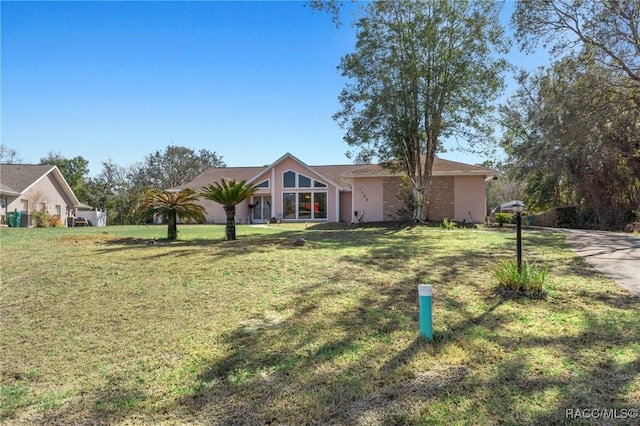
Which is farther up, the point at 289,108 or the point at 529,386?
the point at 289,108

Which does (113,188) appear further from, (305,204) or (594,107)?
(594,107)

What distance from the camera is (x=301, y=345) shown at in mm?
4207

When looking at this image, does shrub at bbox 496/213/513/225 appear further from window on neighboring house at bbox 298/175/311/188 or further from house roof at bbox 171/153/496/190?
window on neighboring house at bbox 298/175/311/188

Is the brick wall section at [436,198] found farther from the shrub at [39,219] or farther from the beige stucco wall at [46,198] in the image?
the beige stucco wall at [46,198]

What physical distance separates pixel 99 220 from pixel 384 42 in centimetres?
2605

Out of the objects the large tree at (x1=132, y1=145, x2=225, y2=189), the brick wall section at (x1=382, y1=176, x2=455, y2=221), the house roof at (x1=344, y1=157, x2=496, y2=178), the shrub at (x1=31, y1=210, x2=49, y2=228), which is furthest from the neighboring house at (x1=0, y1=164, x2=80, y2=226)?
the brick wall section at (x1=382, y1=176, x2=455, y2=221)

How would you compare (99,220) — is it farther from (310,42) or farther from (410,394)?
(410,394)

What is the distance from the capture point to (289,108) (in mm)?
18672

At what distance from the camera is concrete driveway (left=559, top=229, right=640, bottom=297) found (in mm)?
6500

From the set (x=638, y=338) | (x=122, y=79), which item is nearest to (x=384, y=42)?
(x=122, y=79)

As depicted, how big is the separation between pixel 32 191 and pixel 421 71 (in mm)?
26414

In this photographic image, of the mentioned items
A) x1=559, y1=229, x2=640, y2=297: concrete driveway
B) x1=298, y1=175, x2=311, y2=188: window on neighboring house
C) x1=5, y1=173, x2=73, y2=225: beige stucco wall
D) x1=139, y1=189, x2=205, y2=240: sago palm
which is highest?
x1=298, y1=175, x2=311, y2=188: window on neighboring house

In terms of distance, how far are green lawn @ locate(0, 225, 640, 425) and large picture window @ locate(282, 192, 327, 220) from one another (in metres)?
19.2

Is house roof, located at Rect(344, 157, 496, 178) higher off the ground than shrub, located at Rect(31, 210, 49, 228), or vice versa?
house roof, located at Rect(344, 157, 496, 178)
